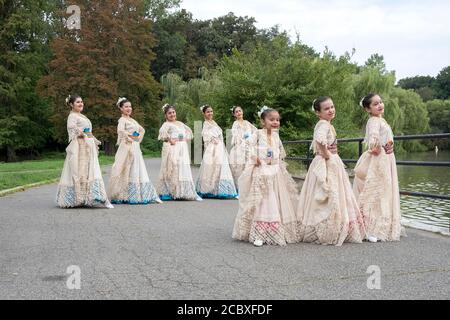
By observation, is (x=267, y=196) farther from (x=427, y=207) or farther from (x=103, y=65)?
(x=103, y=65)

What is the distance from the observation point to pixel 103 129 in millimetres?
36938

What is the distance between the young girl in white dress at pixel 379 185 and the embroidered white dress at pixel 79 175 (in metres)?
5.05

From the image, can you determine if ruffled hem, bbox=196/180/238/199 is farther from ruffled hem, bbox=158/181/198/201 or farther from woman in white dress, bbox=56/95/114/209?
woman in white dress, bbox=56/95/114/209

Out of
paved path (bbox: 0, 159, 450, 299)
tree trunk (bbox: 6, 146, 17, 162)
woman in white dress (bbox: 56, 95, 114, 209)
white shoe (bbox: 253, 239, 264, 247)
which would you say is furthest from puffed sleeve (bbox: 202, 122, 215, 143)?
tree trunk (bbox: 6, 146, 17, 162)

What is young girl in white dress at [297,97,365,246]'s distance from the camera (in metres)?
5.82

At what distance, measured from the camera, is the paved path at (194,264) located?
3.92 meters

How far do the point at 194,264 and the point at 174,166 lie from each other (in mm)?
6222

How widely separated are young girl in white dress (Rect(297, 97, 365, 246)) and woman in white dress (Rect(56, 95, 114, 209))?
453 cm

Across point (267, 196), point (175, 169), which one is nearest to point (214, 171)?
point (175, 169)

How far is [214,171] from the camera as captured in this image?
11.6 meters

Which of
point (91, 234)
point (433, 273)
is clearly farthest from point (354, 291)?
point (91, 234)

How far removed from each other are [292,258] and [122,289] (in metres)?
1.82

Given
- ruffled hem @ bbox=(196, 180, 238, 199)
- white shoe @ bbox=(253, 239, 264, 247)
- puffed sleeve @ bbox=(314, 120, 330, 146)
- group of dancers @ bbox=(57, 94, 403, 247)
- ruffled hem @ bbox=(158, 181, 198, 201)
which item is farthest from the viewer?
ruffled hem @ bbox=(196, 180, 238, 199)

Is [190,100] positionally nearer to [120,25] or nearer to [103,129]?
[103,129]
